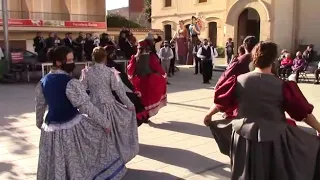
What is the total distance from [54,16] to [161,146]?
21.4m

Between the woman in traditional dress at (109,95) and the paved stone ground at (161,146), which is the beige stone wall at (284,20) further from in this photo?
the woman in traditional dress at (109,95)

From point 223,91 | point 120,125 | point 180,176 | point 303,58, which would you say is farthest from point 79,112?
point 303,58

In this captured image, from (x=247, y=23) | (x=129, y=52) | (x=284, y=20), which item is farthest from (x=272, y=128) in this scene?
(x=247, y=23)

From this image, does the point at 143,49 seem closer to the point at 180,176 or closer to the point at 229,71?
the point at 229,71

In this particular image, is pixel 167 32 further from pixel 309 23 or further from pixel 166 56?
pixel 166 56

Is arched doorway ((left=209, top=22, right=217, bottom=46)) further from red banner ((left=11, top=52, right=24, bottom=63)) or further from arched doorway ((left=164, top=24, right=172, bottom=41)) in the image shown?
red banner ((left=11, top=52, right=24, bottom=63))

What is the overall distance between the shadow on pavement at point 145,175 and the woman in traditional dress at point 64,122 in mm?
1062

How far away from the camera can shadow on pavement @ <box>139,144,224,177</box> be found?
5.46 metres

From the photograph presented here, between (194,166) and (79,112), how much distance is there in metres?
2.10

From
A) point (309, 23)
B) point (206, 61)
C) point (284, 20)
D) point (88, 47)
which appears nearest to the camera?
point (206, 61)

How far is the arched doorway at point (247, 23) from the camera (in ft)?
87.7

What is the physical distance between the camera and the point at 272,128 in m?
3.26

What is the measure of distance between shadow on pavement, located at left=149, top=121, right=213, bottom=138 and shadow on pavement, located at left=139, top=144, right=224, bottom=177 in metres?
1.08

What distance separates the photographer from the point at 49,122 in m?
3.92
